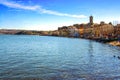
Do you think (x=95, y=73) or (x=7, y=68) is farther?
(x=7, y=68)

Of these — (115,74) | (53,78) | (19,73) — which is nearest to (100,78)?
(115,74)

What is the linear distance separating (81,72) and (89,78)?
453 cm

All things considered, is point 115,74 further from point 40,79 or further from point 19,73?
point 19,73

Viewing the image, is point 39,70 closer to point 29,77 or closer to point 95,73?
point 29,77

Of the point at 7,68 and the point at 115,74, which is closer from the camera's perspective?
the point at 115,74

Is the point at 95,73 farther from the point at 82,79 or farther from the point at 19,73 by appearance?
the point at 19,73

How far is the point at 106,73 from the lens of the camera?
3688 cm

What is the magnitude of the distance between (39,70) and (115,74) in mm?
12369

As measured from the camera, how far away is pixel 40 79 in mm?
32219

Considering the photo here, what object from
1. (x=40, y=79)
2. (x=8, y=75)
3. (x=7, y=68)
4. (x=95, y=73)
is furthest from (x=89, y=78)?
(x=7, y=68)

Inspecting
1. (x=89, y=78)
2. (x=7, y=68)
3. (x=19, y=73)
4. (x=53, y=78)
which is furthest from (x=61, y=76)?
(x=7, y=68)

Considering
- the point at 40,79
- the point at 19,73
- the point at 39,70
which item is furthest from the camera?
the point at 39,70

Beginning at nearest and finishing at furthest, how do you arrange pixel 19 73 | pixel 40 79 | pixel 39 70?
pixel 40 79 < pixel 19 73 < pixel 39 70

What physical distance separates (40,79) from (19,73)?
5074mm
